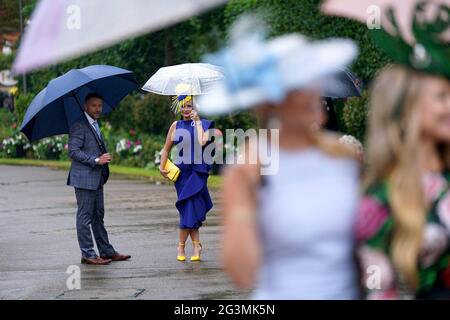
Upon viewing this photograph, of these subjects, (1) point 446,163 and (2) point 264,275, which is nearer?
(2) point 264,275

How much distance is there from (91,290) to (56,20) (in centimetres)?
761

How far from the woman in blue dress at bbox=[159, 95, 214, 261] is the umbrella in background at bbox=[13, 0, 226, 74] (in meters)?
8.74

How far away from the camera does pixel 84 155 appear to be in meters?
12.9

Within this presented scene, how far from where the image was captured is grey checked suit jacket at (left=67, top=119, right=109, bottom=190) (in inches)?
509

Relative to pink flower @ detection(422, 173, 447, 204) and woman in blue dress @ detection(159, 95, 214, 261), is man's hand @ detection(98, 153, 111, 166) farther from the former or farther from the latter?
pink flower @ detection(422, 173, 447, 204)

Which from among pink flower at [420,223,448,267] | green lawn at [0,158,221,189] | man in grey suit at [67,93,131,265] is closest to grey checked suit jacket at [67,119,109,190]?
man in grey suit at [67,93,131,265]

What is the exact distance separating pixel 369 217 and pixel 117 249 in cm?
1066

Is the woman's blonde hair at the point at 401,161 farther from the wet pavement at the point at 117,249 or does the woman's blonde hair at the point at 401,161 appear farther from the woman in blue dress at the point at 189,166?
the woman in blue dress at the point at 189,166

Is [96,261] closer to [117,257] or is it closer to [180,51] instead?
[117,257]

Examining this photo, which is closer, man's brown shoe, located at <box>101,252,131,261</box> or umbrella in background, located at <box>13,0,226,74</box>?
umbrella in background, located at <box>13,0,226,74</box>

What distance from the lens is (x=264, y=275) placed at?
399 cm

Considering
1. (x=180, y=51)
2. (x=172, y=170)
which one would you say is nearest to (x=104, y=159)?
(x=172, y=170)
